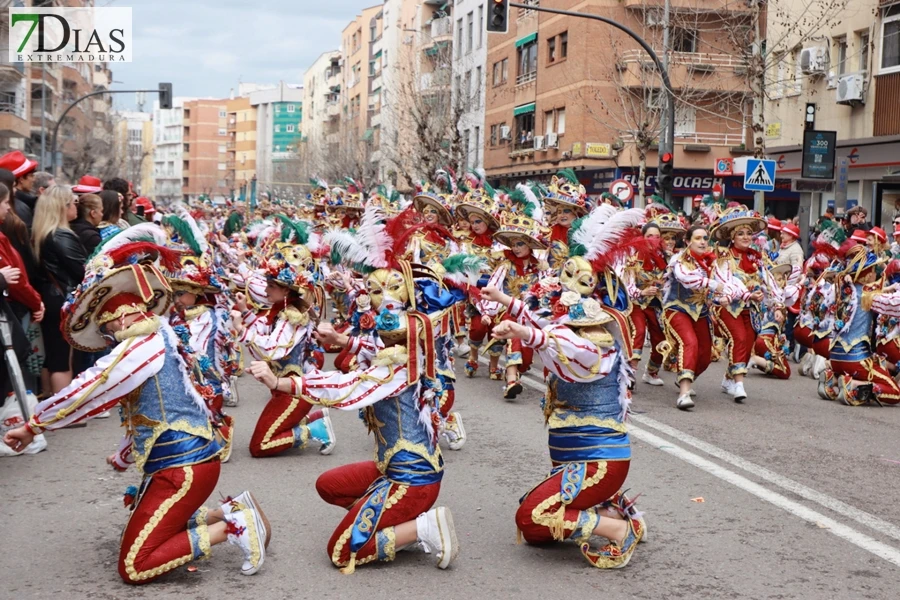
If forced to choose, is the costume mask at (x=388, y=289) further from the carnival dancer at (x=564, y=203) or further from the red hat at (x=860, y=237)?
the red hat at (x=860, y=237)

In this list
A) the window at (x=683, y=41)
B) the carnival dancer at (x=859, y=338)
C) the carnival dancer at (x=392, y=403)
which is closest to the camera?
the carnival dancer at (x=392, y=403)

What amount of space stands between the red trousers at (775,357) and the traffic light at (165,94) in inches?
979

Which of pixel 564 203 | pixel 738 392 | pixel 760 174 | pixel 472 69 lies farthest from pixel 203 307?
pixel 472 69

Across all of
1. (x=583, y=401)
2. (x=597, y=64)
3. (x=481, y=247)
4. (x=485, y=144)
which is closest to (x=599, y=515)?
(x=583, y=401)

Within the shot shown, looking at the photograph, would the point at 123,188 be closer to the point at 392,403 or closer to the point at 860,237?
the point at 392,403

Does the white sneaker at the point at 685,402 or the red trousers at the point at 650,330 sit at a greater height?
the red trousers at the point at 650,330

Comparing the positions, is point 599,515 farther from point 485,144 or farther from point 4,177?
point 485,144

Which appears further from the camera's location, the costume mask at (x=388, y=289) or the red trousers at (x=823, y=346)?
the red trousers at (x=823, y=346)

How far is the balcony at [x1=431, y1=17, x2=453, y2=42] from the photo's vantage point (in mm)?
57938

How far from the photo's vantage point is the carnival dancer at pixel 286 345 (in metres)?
8.36

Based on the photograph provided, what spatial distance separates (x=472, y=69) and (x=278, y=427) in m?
45.7

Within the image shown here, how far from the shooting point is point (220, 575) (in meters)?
5.60

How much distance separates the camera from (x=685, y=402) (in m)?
10.8

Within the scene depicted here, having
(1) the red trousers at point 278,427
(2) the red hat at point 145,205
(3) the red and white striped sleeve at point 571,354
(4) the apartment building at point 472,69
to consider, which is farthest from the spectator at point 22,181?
(4) the apartment building at point 472,69
